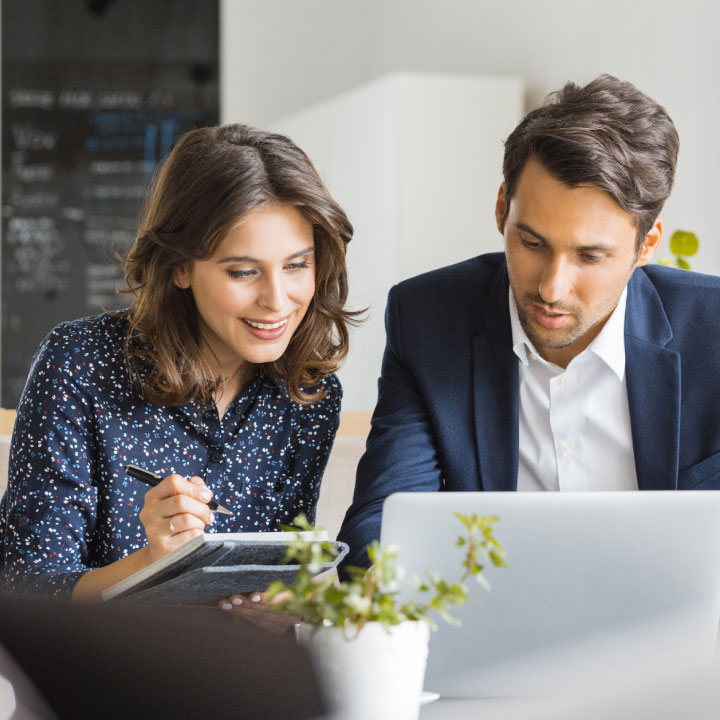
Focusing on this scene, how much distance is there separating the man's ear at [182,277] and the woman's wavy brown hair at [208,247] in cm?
1

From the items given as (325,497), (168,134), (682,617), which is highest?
(168,134)

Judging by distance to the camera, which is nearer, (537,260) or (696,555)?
(696,555)

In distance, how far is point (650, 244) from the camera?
5.31 feet

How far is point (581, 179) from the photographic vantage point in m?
1.50

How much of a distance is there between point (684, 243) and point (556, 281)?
118 centimetres

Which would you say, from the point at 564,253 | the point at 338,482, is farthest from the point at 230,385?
the point at 564,253

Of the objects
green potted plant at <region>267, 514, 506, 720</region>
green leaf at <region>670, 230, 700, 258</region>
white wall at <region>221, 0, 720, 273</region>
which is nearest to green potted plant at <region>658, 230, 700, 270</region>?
green leaf at <region>670, 230, 700, 258</region>

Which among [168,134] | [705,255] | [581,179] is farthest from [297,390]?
[168,134]

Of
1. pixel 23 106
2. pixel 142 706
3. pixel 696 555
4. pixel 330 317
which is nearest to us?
pixel 142 706

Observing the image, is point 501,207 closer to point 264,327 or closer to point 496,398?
point 496,398

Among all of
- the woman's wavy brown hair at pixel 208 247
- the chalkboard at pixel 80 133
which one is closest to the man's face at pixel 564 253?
the woman's wavy brown hair at pixel 208 247

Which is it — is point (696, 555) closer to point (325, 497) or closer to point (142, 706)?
point (142, 706)

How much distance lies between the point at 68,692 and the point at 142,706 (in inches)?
3.9

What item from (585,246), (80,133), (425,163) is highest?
(80,133)
